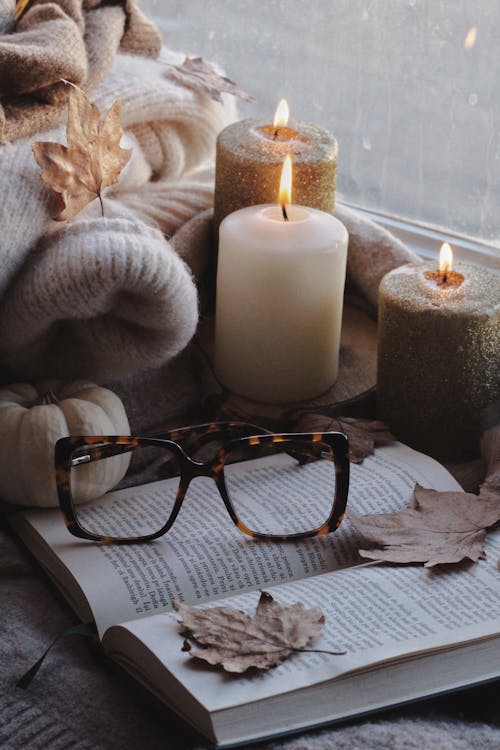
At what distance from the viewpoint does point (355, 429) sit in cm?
88

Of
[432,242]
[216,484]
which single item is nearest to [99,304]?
[216,484]

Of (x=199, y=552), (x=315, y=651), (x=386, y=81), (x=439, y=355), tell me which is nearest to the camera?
(x=315, y=651)

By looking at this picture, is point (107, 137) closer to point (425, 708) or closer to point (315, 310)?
point (315, 310)

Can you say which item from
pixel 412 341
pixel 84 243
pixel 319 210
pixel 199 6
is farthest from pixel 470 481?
pixel 199 6

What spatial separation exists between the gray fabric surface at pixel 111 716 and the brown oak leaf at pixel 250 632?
1.8 inches

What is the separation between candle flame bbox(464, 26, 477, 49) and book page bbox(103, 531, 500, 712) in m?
0.59

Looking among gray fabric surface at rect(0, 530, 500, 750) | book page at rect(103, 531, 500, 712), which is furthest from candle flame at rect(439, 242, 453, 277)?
gray fabric surface at rect(0, 530, 500, 750)

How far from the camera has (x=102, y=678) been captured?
2.06 feet

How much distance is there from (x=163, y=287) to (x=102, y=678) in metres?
0.30

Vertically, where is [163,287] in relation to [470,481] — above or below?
above

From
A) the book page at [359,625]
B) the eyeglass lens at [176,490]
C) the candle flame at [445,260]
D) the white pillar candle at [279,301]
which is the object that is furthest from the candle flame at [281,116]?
the book page at [359,625]

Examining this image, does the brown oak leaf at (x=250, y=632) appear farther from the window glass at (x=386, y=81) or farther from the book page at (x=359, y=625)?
the window glass at (x=386, y=81)

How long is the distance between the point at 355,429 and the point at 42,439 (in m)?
0.28

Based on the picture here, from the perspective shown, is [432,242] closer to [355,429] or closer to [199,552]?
[355,429]
